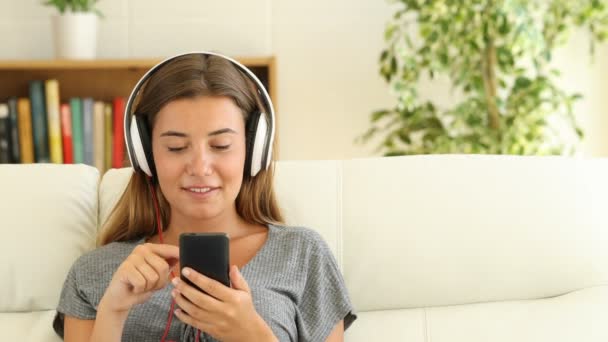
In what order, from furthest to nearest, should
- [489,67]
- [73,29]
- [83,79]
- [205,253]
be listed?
[83,79]
[73,29]
[489,67]
[205,253]

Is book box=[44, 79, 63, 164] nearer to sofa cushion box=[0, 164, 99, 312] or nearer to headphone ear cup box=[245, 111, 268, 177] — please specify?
sofa cushion box=[0, 164, 99, 312]

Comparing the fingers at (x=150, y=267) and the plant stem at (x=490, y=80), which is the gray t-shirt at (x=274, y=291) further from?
the plant stem at (x=490, y=80)

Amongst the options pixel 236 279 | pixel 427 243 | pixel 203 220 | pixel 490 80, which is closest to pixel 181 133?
pixel 203 220

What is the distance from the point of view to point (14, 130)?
3035mm

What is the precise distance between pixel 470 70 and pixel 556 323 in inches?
57.5

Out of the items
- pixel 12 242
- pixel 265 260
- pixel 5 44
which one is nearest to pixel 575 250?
pixel 265 260

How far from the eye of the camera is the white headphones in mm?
1389

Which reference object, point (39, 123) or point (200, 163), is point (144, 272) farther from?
point (39, 123)

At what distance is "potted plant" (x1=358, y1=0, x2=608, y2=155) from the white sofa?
3.89 ft

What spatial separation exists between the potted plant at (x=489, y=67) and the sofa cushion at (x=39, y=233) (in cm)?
149

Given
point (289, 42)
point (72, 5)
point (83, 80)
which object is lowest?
point (83, 80)

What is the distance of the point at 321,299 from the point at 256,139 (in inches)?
11.1

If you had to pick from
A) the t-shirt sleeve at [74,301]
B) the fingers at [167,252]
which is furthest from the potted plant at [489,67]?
the fingers at [167,252]

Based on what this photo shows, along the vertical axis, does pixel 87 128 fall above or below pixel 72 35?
below
